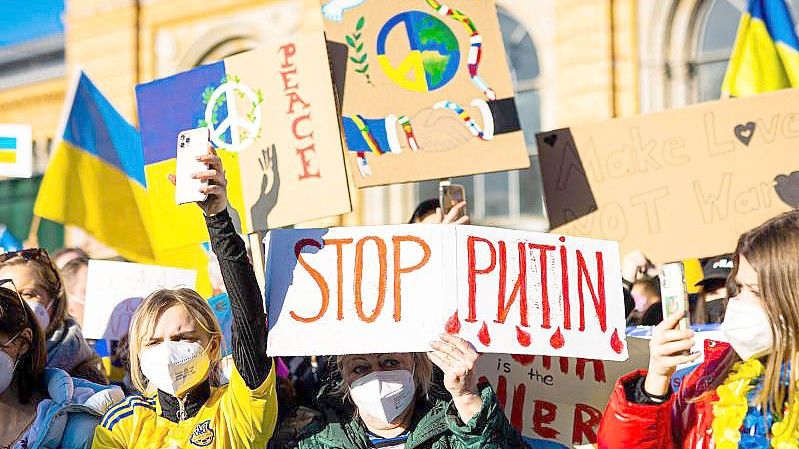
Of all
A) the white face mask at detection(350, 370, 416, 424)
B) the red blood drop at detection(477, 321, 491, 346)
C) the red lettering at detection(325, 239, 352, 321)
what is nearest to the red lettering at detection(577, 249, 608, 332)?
the red blood drop at detection(477, 321, 491, 346)

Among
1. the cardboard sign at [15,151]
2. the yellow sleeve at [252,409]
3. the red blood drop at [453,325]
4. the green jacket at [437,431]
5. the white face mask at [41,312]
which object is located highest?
the cardboard sign at [15,151]

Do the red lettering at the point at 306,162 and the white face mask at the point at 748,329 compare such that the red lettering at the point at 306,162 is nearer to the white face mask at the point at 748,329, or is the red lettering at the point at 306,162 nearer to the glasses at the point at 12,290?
the glasses at the point at 12,290

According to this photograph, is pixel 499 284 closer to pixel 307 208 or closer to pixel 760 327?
pixel 760 327

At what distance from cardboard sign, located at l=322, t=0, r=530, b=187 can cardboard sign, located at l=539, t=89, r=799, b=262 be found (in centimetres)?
35

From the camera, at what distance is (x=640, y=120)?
16.7 ft

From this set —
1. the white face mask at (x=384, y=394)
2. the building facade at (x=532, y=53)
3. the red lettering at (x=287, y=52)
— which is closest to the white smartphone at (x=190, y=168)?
the white face mask at (x=384, y=394)

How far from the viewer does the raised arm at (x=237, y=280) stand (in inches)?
126

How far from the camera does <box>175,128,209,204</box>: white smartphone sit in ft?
10.5

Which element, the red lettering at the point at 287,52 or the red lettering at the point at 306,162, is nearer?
the red lettering at the point at 306,162

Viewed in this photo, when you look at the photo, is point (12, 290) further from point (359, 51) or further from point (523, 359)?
point (359, 51)

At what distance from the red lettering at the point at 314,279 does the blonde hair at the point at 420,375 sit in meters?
0.15

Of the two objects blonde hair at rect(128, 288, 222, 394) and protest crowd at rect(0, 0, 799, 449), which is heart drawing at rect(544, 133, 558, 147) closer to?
protest crowd at rect(0, 0, 799, 449)

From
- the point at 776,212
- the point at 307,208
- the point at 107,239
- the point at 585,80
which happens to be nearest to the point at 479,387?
the point at 307,208

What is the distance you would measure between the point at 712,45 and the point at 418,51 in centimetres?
609
